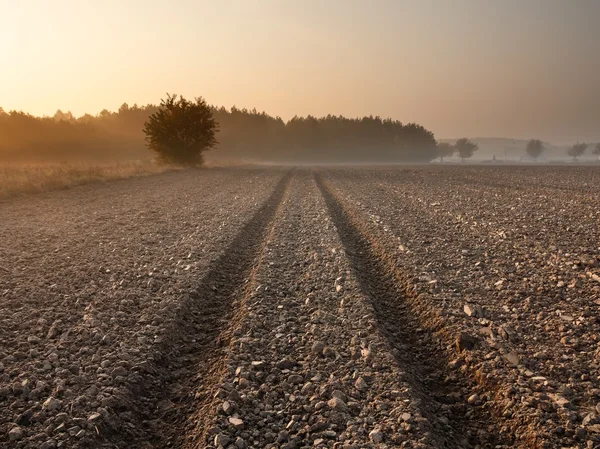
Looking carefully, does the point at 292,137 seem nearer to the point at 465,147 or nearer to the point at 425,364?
the point at 465,147

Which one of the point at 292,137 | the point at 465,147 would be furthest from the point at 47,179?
the point at 465,147

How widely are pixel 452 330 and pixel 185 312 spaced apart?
4.46m

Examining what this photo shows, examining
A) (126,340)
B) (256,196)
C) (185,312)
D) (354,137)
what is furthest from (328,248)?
(354,137)

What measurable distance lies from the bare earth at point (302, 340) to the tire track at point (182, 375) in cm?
2

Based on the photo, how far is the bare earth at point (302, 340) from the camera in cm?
377

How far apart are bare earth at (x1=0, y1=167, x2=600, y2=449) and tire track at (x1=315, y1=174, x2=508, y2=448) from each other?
3 cm

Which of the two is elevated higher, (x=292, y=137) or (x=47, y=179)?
(x=292, y=137)

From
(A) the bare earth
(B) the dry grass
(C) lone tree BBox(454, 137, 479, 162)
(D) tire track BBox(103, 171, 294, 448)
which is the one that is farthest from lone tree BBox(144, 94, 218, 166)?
(C) lone tree BBox(454, 137, 479, 162)

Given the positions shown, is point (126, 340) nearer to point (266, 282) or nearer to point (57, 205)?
point (266, 282)

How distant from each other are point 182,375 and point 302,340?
172cm

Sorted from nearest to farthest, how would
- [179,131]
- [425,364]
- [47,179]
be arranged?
1. [425,364]
2. [47,179]
3. [179,131]

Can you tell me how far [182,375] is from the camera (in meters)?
4.82

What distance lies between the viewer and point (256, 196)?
71.9 ft

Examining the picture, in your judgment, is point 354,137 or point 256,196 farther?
point 354,137
